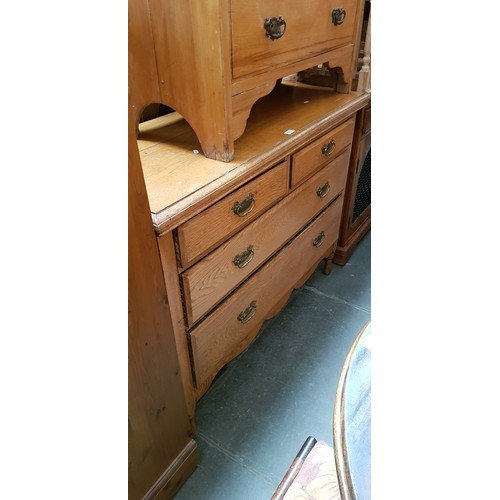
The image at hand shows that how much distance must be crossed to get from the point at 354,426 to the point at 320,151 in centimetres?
111

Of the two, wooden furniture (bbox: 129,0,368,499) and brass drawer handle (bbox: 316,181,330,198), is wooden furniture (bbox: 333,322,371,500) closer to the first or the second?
wooden furniture (bbox: 129,0,368,499)

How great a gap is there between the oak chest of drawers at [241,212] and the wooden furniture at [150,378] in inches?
2.1

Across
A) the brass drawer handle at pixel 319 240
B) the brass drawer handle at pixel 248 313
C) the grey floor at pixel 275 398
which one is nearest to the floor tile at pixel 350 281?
the grey floor at pixel 275 398

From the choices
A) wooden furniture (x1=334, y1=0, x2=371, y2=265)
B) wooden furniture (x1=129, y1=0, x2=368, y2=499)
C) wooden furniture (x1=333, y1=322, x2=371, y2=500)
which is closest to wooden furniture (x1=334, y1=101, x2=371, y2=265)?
wooden furniture (x1=334, y1=0, x2=371, y2=265)

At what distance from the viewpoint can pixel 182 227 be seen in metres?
0.92

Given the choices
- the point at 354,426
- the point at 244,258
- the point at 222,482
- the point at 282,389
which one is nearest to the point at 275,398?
the point at 282,389

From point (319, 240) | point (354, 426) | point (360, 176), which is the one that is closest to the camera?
point (354, 426)

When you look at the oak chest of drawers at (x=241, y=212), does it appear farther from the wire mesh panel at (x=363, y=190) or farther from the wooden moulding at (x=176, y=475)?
the wire mesh panel at (x=363, y=190)

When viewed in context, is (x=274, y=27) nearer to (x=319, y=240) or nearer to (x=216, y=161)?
(x=216, y=161)

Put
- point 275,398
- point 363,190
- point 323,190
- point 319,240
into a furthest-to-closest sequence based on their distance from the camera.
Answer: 1. point 363,190
2. point 319,240
3. point 323,190
4. point 275,398

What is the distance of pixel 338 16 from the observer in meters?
1.37

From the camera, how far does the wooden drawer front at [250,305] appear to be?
1.18m

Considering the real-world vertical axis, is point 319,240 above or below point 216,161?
below

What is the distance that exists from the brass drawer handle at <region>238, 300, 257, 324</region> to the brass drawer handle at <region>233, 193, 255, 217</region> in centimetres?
36
